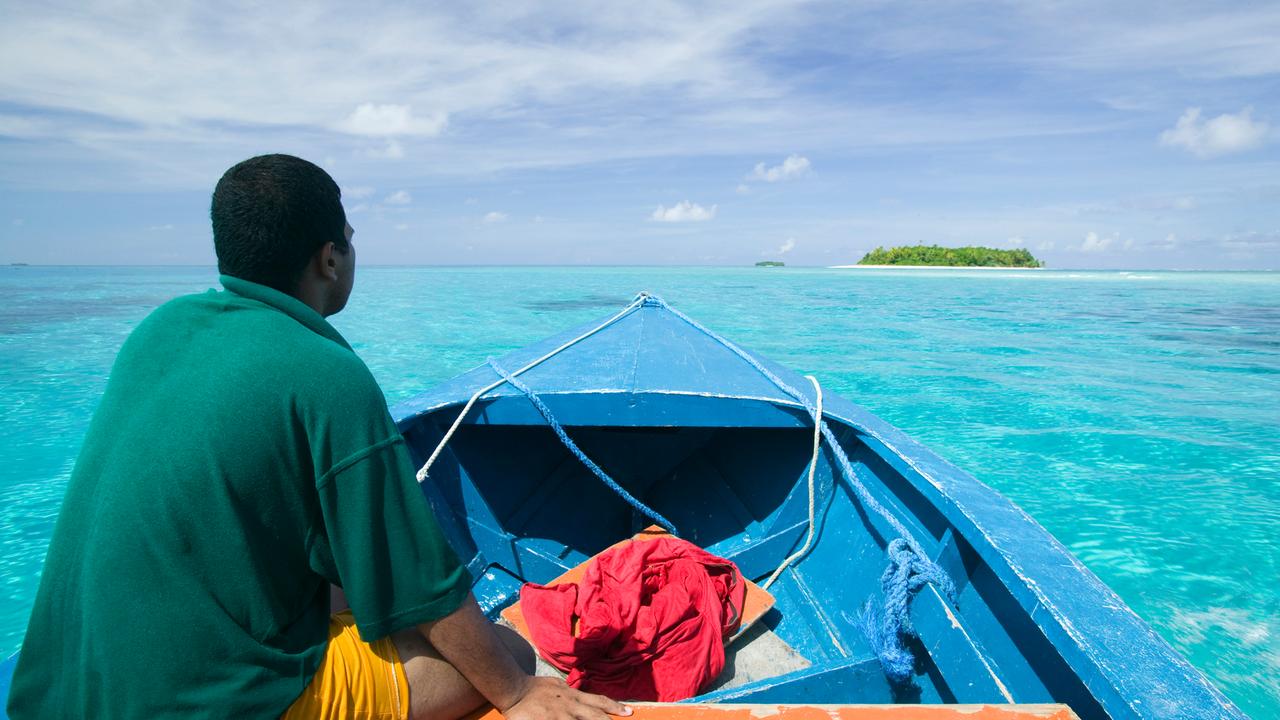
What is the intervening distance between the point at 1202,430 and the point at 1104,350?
6572 millimetres

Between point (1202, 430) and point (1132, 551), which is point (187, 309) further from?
point (1202, 430)

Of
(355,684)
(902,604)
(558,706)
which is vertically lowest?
(902,604)

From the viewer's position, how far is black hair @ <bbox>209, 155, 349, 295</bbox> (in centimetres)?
113

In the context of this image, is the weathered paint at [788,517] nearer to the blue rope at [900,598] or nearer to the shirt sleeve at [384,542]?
the blue rope at [900,598]

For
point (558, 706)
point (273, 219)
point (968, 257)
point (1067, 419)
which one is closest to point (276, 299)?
point (273, 219)

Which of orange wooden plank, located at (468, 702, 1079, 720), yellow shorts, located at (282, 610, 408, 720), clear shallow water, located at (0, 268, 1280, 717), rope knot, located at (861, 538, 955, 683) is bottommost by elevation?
clear shallow water, located at (0, 268, 1280, 717)

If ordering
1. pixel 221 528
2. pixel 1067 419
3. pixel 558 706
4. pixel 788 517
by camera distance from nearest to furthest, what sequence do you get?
1. pixel 221 528
2. pixel 558 706
3. pixel 788 517
4. pixel 1067 419

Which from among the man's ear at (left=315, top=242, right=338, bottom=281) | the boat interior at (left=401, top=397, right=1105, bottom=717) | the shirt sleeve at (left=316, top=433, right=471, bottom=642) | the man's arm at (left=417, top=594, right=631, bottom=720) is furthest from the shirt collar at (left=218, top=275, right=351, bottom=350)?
the boat interior at (left=401, top=397, right=1105, bottom=717)

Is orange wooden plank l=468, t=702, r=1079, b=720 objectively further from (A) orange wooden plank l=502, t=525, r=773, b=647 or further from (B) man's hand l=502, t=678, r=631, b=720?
(A) orange wooden plank l=502, t=525, r=773, b=647

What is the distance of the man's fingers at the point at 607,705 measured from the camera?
4.05 ft

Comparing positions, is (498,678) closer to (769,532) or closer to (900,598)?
(900,598)

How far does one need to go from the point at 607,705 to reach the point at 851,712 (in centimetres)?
45

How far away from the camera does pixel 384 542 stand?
1068 millimetres

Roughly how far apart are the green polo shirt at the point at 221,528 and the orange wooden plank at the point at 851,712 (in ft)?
1.33
